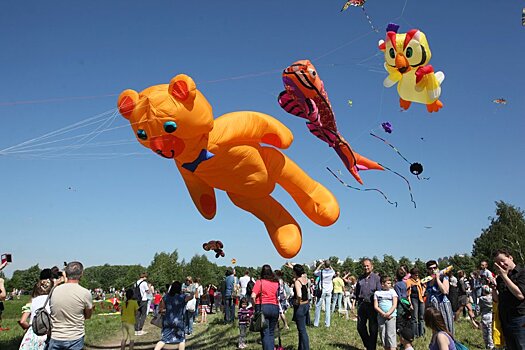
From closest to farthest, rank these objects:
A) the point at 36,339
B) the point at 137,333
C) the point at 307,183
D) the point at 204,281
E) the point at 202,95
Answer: the point at 36,339
the point at 202,95
the point at 307,183
the point at 137,333
the point at 204,281

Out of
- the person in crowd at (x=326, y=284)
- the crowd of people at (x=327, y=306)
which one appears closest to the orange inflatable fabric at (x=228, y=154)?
the crowd of people at (x=327, y=306)

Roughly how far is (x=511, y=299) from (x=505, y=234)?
41014 mm

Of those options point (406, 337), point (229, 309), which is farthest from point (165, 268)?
point (406, 337)

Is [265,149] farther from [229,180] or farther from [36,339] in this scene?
[36,339]

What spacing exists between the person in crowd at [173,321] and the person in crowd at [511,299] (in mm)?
4139

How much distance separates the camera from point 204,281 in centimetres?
5112

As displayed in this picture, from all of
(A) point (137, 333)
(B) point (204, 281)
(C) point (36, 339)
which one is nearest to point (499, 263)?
(C) point (36, 339)

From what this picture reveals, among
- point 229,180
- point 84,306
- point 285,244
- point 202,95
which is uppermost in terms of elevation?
point 202,95

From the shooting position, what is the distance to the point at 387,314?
5828 mm

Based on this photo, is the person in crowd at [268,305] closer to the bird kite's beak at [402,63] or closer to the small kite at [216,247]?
the small kite at [216,247]

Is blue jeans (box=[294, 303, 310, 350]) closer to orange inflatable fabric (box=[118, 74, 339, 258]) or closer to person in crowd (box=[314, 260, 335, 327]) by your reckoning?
orange inflatable fabric (box=[118, 74, 339, 258])

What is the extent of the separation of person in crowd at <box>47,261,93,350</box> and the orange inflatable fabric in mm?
1824

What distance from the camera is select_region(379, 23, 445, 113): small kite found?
579cm

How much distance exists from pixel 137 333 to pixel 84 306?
6.58 meters
